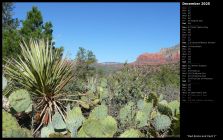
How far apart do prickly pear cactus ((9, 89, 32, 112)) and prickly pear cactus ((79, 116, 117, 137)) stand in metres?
1.63

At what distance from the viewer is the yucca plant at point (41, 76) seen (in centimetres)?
726

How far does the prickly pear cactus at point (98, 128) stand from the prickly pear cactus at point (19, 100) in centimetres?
163

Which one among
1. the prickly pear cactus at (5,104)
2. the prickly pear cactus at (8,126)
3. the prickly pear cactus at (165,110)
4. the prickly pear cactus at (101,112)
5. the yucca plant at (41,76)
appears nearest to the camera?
the prickly pear cactus at (8,126)

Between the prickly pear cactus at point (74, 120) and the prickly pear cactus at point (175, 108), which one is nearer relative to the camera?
the prickly pear cactus at point (74, 120)

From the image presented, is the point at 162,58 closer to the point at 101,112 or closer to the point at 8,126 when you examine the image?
the point at 101,112

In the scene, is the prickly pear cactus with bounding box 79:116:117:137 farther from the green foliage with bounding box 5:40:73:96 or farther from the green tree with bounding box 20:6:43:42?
the green tree with bounding box 20:6:43:42

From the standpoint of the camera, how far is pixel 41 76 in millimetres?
7320

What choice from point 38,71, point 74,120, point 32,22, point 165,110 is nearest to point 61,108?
point 38,71

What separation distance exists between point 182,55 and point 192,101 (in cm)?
64

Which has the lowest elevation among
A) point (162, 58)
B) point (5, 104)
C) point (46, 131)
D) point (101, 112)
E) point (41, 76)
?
point (46, 131)

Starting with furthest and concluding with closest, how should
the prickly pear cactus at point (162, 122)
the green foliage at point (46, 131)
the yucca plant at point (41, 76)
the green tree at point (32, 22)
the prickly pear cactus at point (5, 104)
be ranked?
the green tree at point (32, 22), the yucca plant at point (41, 76), the prickly pear cactus at point (5, 104), the prickly pear cactus at point (162, 122), the green foliage at point (46, 131)

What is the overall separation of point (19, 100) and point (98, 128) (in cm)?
186

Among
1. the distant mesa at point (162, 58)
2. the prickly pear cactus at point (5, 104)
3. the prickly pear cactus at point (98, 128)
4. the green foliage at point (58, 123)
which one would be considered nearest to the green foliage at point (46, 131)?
the green foliage at point (58, 123)

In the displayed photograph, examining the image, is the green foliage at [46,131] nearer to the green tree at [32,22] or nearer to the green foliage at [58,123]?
the green foliage at [58,123]
